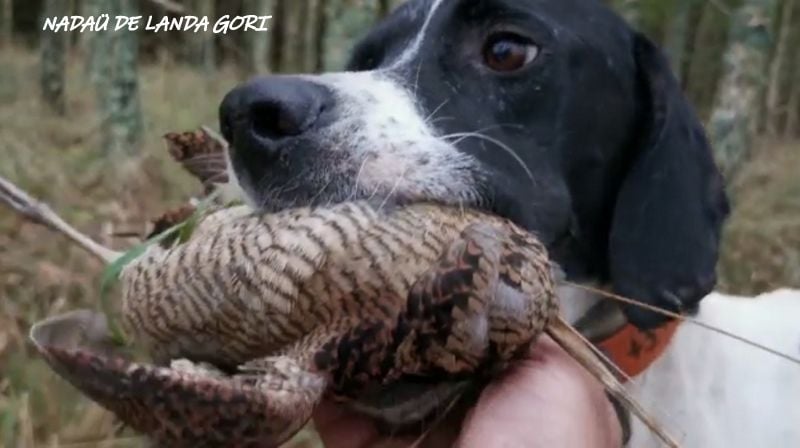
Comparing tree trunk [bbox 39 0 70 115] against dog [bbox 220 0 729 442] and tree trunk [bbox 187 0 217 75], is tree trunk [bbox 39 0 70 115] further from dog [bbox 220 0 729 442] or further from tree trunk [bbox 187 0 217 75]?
dog [bbox 220 0 729 442]

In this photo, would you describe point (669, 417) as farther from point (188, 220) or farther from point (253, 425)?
point (253, 425)

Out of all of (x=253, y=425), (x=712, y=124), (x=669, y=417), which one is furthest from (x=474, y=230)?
(x=712, y=124)

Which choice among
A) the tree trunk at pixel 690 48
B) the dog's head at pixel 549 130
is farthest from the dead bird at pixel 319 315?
the tree trunk at pixel 690 48

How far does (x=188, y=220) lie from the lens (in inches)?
74.5

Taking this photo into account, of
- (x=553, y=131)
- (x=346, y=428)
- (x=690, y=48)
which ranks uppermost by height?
→ (x=553, y=131)

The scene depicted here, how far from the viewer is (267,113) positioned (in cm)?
197

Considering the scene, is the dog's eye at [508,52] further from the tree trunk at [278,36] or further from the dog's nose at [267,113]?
the tree trunk at [278,36]

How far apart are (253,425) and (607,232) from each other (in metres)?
1.54

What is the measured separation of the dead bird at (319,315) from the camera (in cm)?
138

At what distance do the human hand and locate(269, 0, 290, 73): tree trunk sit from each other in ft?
51.5

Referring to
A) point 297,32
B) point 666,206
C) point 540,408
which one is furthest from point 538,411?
point 297,32

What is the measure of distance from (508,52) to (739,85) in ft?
13.7

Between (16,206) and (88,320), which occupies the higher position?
(16,206)

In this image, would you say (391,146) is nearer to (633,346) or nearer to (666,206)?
(633,346)
